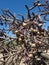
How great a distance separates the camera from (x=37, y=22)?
2.13m

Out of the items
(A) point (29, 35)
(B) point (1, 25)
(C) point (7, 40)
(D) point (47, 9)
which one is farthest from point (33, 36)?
(D) point (47, 9)

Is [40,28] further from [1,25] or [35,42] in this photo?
[1,25]

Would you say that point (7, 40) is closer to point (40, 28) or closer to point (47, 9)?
point (40, 28)

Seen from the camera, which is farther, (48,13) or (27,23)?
(48,13)

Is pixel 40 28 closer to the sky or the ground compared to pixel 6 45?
closer to the sky

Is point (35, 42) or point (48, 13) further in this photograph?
point (48, 13)

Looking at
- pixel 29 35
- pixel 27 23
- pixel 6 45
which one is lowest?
pixel 6 45

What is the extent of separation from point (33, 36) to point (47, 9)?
109 centimetres

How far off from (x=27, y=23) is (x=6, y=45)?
534mm

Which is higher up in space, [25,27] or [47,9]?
[47,9]

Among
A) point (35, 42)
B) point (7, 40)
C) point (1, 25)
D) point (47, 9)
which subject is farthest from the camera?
point (47, 9)

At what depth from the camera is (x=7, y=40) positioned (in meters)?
2.42

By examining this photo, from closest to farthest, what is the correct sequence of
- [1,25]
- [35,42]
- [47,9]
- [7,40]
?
[35,42]
[7,40]
[1,25]
[47,9]

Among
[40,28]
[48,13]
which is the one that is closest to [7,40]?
[40,28]
